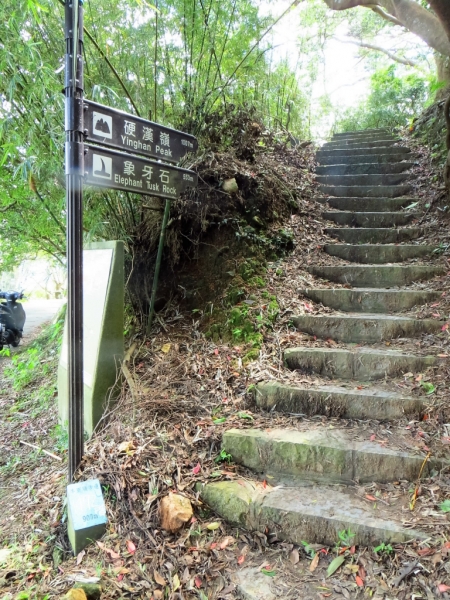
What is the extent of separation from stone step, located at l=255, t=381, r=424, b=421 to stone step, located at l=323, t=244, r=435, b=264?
1.70m

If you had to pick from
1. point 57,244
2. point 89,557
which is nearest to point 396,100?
point 57,244

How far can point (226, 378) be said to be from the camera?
2.52 m

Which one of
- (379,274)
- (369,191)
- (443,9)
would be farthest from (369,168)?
(379,274)

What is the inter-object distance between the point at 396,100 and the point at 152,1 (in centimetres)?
710

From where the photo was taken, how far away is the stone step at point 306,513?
1.58 metres

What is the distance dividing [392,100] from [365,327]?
300 inches

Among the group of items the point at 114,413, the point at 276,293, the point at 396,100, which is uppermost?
the point at 396,100

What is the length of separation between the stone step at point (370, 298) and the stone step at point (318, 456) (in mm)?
1242

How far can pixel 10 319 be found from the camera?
597 centimetres

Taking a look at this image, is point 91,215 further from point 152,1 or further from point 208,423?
point 208,423

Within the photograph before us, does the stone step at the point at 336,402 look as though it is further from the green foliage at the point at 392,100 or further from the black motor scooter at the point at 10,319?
the green foliage at the point at 392,100

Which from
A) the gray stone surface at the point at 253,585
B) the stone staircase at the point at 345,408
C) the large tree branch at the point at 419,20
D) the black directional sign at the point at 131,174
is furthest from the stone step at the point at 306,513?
the large tree branch at the point at 419,20

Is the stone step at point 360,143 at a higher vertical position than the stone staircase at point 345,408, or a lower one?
higher

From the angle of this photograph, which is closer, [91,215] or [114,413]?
[114,413]
